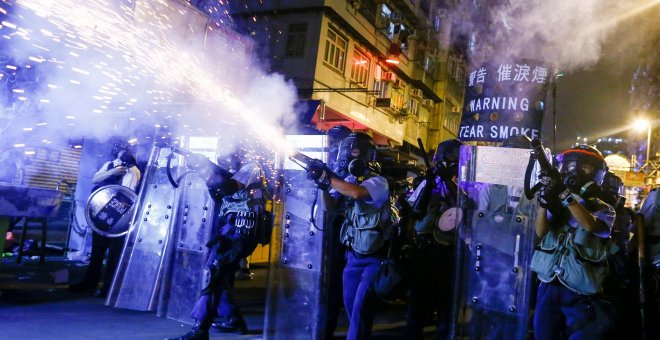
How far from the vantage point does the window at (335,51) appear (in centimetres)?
2002

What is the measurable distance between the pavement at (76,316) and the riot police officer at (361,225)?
181 cm

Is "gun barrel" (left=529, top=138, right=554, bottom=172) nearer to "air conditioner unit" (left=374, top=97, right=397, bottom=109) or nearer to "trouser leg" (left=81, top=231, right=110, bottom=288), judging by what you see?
"trouser leg" (left=81, top=231, right=110, bottom=288)

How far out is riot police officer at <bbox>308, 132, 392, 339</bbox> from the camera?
13.6 feet

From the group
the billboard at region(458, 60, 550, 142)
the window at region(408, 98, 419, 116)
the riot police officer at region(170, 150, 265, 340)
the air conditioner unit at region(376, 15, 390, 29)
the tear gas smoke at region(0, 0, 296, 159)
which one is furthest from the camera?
the window at region(408, 98, 419, 116)

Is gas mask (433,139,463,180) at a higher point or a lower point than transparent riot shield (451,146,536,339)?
higher

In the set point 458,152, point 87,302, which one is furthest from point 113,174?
point 458,152

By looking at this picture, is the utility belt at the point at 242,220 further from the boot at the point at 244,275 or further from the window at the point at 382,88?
the window at the point at 382,88

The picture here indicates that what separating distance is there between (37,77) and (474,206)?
8291 mm

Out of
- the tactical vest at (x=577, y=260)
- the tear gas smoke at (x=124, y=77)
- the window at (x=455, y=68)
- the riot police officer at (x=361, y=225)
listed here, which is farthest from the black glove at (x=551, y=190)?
the window at (x=455, y=68)

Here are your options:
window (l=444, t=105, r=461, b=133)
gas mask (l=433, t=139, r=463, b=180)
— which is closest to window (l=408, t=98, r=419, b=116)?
window (l=444, t=105, r=461, b=133)

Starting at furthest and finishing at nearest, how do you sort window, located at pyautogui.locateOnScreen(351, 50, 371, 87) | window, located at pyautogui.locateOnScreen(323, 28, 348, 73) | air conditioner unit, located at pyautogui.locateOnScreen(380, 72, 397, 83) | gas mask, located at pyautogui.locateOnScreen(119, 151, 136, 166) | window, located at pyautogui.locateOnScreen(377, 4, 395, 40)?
air conditioner unit, located at pyautogui.locateOnScreen(380, 72, 397, 83)
window, located at pyautogui.locateOnScreen(377, 4, 395, 40)
window, located at pyautogui.locateOnScreen(351, 50, 371, 87)
window, located at pyautogui.locateOnScreen(323, 28, 348, 73)
gas mask, located at pyautogui.locateOnScreen(119, 151, 136, 166)

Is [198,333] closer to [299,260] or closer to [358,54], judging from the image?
[299,260]

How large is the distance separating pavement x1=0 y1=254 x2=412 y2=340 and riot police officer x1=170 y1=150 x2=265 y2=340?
54cm

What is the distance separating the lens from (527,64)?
6340 mm
